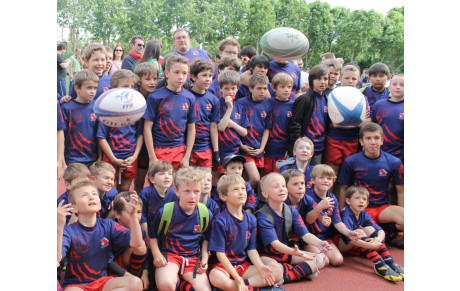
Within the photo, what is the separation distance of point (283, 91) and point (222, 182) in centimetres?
151

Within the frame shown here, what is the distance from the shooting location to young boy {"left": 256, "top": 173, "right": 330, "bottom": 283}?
357cm

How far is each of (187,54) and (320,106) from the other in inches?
74.9

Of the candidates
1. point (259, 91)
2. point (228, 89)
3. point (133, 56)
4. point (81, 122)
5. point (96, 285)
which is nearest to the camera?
point (96, 285)

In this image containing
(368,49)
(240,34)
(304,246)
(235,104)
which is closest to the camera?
Answer: (304,246)

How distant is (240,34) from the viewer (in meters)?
22.5

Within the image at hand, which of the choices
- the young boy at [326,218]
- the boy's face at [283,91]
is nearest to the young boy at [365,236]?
the young boy at [326,218]

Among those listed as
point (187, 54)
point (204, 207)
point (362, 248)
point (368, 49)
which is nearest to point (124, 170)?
point (204, 207)

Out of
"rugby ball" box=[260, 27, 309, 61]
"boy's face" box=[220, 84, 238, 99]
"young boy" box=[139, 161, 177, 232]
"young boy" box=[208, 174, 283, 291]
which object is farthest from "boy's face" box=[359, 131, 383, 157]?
"young boy" box=[139, 161, 177, 232]

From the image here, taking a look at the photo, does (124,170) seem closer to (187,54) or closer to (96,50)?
(96,50)

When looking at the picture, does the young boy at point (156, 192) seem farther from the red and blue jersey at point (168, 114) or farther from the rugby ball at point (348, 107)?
the rugby ball at point (348, 107)

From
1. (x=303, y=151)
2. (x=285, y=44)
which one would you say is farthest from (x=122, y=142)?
(x=285, y=44)

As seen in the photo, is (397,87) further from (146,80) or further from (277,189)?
(146,80)

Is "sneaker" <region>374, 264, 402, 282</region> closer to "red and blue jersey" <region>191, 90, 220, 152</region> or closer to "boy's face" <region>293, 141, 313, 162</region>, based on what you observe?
"boy's face" <region>293, 141, 313, 162</region>

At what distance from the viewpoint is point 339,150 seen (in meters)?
4.67
